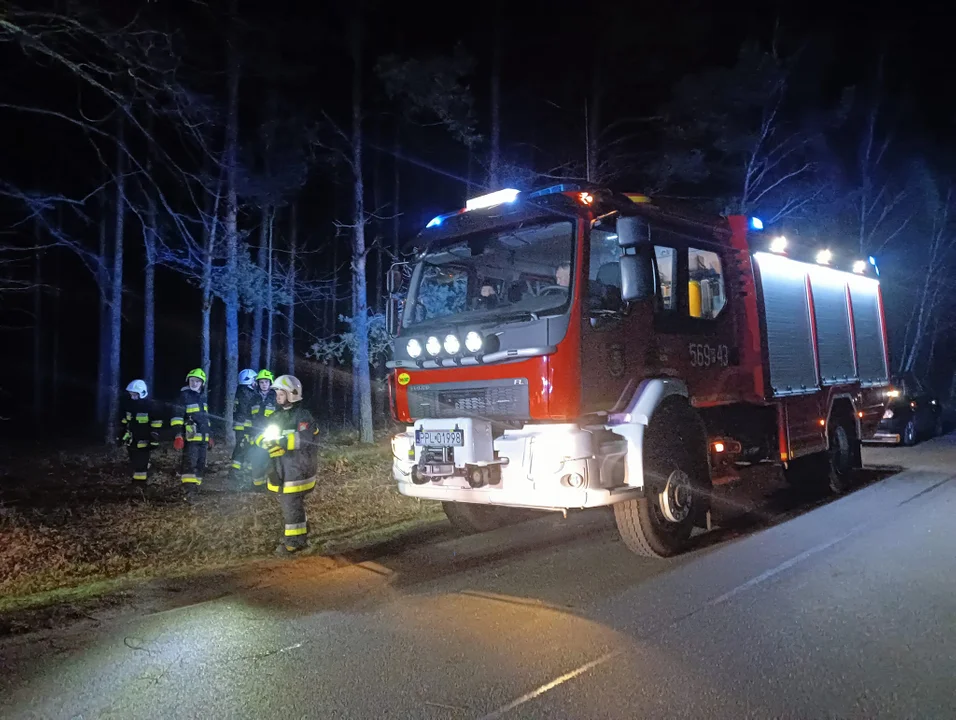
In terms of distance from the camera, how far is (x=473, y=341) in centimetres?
575

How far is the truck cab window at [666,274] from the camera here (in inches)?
245

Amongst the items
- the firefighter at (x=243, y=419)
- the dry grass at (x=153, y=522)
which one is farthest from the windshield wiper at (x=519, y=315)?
the firefighter at (x=243, y=419)

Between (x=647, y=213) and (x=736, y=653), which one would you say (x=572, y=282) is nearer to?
(x=647, y=213)

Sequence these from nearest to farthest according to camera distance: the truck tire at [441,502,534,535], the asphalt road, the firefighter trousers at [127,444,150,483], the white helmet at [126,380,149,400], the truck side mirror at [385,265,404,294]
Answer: the asphalt road
the truck side mirror at [385,265,404,294]
the truck tire at [441,502,534,535]
the white helmet at [126,380,149,400]
the firefighter trousers at [127,444,150,483]

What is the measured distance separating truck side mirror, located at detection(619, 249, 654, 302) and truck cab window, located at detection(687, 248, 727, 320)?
1.31 m

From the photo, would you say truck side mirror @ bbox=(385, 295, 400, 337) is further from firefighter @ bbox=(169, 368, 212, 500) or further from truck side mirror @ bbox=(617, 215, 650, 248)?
firefighter @ bbox=(169, 368, 212, 500)

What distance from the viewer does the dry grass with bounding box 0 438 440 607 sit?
20.5 ft

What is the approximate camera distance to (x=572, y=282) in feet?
17.9

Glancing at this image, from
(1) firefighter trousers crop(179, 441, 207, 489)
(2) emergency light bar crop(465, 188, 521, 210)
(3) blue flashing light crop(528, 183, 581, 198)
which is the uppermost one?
(2) emergency light bar crop(465, 188, 521, 210)

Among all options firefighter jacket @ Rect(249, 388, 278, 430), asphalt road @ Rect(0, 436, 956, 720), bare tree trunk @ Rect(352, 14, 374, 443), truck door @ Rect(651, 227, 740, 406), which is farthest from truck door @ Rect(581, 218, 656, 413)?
bare tree trunk @ Rect(352, 14, 374, 443)

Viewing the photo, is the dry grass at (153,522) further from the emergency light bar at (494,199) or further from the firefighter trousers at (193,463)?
the emergency light bar at (494,199)

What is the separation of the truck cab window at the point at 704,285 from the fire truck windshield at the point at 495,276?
61.8 inches

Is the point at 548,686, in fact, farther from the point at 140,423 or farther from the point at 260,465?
the point at 140,423

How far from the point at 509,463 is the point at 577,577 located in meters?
1.02
